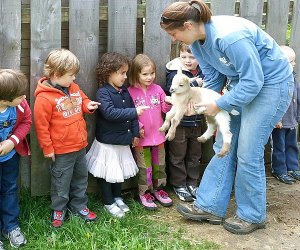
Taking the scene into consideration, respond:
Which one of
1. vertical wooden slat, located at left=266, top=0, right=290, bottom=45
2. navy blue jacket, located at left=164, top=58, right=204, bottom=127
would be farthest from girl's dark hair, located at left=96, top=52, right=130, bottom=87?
vertical wooden slat, located at left=266, top=0, right=290, bottom=45

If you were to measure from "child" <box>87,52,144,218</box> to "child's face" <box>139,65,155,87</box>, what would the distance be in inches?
6.6

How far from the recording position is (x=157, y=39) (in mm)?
5016

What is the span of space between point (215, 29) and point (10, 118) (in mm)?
1707

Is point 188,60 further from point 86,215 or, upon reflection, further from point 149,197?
point 86,215

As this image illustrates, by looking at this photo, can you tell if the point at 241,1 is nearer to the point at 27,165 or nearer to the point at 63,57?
the point at 63,57

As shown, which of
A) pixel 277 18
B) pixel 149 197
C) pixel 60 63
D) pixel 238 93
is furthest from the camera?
pixel 277 18

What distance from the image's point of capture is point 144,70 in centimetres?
479

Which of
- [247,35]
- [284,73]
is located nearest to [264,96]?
[284,73]

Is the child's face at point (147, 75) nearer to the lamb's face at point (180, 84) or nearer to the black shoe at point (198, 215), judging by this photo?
the lamb's face at point (180, 84)

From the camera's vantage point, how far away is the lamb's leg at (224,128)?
13.6 feet

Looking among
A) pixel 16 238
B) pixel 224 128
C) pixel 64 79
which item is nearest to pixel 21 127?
pixel 64 79

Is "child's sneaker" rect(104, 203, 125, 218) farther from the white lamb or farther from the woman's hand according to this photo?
the woman's hand

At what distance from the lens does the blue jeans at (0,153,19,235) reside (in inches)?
166

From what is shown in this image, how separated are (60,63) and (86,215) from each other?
4.47 ft
